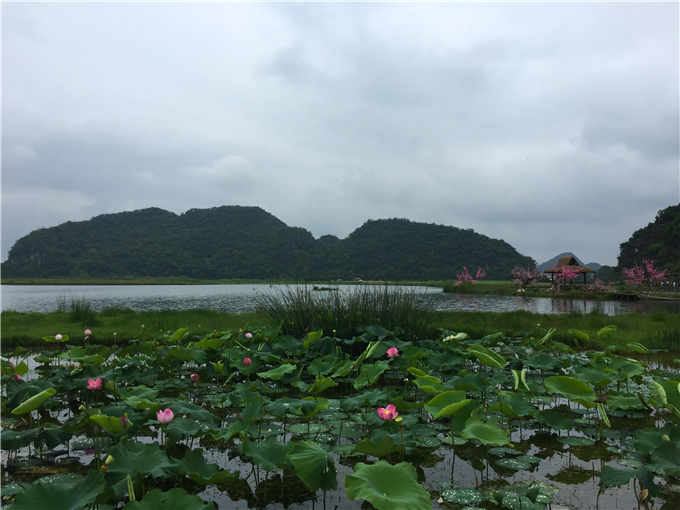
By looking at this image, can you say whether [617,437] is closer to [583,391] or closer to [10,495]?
[583,391]

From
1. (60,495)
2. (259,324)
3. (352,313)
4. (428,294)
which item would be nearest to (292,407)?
(60,495)

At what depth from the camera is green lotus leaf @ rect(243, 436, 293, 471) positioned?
1727 millimetres

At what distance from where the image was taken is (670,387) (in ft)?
7.32

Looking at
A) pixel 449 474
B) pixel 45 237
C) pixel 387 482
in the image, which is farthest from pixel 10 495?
pixel 45 237

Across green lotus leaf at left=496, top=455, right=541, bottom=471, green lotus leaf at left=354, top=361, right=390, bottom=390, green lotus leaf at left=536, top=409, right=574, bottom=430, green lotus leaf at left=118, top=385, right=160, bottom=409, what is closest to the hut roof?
green lotus leaf at left=536, top=409, right=574, bottom=430

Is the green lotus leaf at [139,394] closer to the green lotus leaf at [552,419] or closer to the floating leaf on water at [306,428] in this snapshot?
the floating leaf on water at [306,428]

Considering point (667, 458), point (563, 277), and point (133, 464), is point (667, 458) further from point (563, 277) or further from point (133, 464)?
point (563, 277)

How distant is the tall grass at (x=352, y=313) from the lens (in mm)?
5332

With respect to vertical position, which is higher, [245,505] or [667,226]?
[667,226]

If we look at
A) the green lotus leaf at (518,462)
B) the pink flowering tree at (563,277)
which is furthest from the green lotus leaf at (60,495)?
the pink flowering tree at (563,277)

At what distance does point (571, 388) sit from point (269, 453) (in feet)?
6.45

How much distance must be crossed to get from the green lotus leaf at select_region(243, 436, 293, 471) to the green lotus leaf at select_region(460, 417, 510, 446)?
92 centimetres

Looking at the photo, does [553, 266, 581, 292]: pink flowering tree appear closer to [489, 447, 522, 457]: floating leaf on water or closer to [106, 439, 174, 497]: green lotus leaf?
[489, 447, 522, 457]: floating leaf on water

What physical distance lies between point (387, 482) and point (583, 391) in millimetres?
1624
